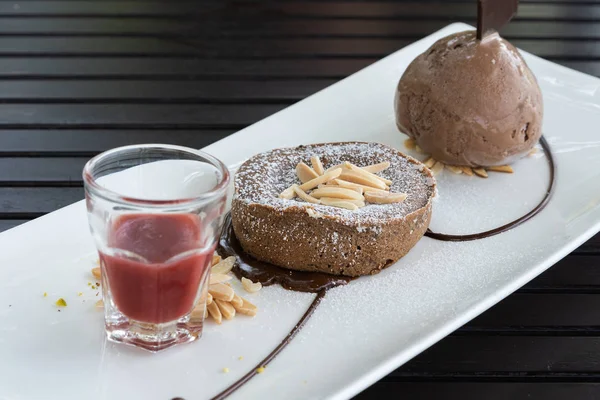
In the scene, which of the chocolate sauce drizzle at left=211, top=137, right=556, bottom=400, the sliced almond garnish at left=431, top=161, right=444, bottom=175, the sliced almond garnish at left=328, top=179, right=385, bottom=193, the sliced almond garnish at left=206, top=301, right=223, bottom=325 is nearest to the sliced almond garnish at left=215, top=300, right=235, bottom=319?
the sliced almond garnish at left=206, top=301, right=223, bottom=325

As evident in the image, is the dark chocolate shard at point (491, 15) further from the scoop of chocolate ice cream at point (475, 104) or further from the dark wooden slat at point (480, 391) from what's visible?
the dark wooden slat at point (480, 391)

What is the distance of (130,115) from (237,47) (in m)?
0.59

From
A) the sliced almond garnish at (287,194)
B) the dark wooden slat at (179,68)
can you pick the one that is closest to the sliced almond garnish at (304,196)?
the sliced almond garnish at (287,194)

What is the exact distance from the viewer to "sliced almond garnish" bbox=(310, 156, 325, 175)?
1735mm

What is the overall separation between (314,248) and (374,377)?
36 centimetres

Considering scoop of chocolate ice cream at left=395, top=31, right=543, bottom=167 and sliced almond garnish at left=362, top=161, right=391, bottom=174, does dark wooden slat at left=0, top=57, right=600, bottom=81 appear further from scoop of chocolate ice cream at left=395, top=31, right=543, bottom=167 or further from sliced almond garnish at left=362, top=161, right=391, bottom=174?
sliced almond garnish at left=362, top=161, right=391, bottom=174

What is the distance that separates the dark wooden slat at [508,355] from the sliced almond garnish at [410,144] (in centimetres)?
78

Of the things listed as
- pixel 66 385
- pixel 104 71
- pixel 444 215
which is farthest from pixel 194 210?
pixel 104 71

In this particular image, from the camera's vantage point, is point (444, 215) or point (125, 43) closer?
point (444, 215)

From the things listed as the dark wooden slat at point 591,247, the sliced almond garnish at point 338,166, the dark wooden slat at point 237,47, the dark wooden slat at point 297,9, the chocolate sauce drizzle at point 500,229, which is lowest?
the dark wooden slat at point 591,247

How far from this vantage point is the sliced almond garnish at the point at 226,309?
1.47 m

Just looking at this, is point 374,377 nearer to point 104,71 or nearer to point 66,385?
point 66,385

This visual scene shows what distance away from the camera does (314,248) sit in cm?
162

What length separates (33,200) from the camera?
190 centimetres
